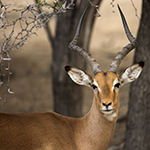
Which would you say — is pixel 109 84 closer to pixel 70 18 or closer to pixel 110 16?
pixel 70 18

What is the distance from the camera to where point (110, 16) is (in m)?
24.6

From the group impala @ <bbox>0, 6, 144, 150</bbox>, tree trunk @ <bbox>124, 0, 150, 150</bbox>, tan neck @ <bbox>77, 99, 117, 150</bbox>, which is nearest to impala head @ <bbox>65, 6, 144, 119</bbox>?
impala @ <bbox>0, 6, 144, 150</bbox>

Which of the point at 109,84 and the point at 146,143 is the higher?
the point at 109,84

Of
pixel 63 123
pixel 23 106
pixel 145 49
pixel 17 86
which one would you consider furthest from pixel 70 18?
pixel 17 86

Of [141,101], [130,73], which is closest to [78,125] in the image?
[130,73]

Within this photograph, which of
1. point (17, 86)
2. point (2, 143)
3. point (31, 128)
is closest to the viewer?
point (2, 143)

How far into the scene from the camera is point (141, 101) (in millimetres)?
7461

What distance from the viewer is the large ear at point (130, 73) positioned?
482 centimetres

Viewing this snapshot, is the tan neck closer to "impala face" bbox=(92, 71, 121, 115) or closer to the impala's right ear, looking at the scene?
"impala face" bbox=(92, 71, 121, 115)

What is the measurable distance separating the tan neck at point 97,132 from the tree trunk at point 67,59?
379cm

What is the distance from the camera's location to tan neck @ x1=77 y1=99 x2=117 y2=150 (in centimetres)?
454

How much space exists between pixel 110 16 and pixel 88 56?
20454 mm

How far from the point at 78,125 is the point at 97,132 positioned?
0.38 meters

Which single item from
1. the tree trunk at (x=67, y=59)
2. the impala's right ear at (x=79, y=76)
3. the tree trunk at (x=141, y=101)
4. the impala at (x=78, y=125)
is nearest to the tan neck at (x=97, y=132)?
the impala at (x=78, y=125)
